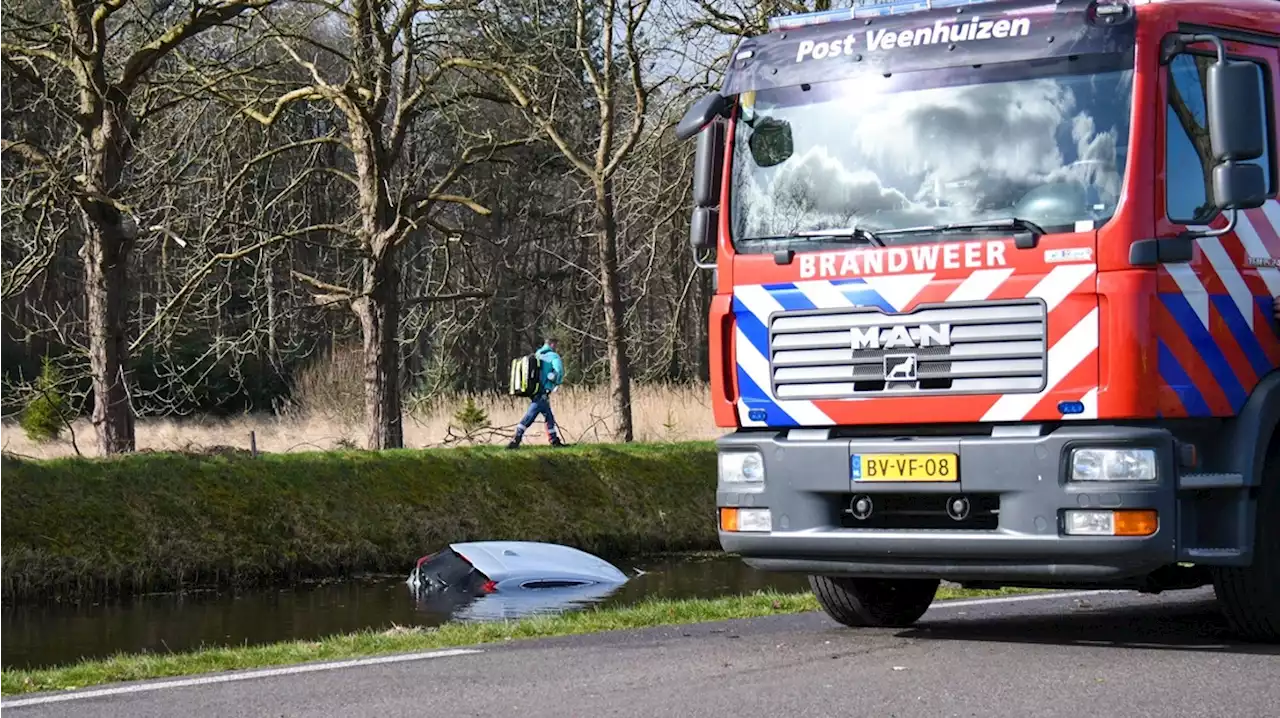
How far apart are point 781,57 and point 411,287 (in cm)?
3716

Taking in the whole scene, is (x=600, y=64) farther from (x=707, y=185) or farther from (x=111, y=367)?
(x=707, y=185)

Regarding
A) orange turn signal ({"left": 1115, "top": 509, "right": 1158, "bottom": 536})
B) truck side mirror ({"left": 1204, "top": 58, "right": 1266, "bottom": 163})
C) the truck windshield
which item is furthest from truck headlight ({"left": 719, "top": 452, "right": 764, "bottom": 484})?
truck side mirror ({"left": 1204, "top": 58, "right": 1266, "bottom": 163})

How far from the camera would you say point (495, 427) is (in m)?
29.8

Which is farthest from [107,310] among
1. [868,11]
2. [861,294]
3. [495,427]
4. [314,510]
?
[861,294]

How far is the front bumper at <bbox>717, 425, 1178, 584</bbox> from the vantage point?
8562 mm

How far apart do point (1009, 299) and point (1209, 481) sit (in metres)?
1.26

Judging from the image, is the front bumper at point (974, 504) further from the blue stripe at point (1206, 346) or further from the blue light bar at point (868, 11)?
the blue light bar at point (868, 11)

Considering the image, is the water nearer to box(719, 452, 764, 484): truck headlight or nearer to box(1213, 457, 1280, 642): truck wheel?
box(719, 452, 764, 484): truck headlight

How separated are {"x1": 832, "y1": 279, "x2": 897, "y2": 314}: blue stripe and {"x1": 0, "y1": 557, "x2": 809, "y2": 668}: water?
28.2 ft

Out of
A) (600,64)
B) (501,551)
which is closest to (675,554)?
(501,551)

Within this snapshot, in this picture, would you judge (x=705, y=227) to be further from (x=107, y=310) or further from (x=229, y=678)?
(x=107, y=310)

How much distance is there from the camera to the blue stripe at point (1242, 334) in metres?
8.92

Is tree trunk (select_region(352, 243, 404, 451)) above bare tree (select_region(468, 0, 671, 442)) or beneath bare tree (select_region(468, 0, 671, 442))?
beneath

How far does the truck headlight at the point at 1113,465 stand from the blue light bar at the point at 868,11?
2.32m
